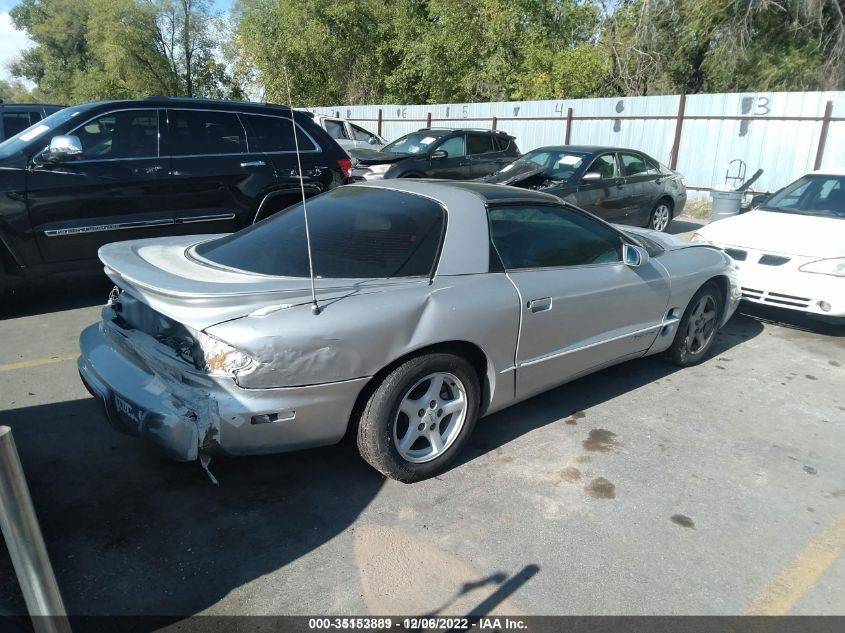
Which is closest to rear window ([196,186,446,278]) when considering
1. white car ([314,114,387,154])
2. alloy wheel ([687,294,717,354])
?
alloy wheel ([687,294,717,354])

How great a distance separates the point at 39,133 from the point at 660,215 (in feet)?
29.4

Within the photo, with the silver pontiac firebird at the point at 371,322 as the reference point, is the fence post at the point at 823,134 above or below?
above

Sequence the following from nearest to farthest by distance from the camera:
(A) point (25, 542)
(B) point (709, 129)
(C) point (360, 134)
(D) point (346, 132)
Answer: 1. (A) point (25, 542)
2. (B) point (709, 129)
3. (D) point (346, 132)
4. (C) point (360, 134)

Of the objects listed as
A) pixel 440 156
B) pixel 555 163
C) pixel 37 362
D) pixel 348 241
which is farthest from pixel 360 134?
pixel 348 241

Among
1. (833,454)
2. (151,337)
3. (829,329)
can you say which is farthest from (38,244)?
(829,329)

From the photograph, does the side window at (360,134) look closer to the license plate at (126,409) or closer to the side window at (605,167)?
the side window at (605,167)

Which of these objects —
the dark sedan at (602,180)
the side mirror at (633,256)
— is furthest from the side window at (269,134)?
the side mirror at (633,256)

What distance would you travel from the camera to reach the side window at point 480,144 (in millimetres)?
12508

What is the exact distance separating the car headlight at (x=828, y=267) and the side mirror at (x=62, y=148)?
6664 millimetres

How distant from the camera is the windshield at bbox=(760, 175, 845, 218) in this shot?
6918 mm

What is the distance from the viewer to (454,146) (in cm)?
1230

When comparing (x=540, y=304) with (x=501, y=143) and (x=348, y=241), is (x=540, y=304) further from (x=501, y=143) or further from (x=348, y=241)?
(x=501, y=143)

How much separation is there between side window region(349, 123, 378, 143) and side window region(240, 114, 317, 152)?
10.6m

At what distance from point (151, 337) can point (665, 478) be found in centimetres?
282
